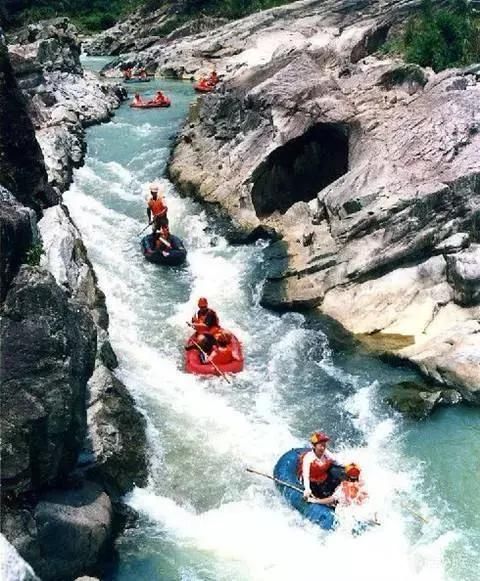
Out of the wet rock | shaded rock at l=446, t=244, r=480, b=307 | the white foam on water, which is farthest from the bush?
the white foam on water

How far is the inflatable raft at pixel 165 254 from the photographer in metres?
20.3

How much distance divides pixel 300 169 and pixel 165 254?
5.66 m

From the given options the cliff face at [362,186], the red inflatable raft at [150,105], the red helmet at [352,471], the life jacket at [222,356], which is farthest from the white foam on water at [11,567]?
the red inflatable raft at [150,105]

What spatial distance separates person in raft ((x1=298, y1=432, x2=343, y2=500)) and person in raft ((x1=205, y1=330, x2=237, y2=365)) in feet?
12.7

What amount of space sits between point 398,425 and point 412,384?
1.26 metres

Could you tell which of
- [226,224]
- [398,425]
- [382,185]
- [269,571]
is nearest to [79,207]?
[226,224]

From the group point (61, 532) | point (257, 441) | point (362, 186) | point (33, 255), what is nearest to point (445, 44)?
point (362, 186)

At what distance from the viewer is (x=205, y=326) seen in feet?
53.5

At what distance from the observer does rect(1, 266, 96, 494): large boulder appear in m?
9.95

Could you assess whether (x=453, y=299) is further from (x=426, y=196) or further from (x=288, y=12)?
(x=288, y=12)

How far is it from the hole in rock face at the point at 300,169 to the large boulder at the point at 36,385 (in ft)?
41.1

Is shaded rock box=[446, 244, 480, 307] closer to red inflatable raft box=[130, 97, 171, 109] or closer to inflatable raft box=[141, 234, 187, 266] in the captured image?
inflatable raft box=[141, 234, 187, 266]

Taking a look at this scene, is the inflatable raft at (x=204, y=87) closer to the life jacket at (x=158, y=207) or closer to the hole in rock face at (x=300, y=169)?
the hole in rock face at (x=300, y=169)

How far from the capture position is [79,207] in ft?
76.8
